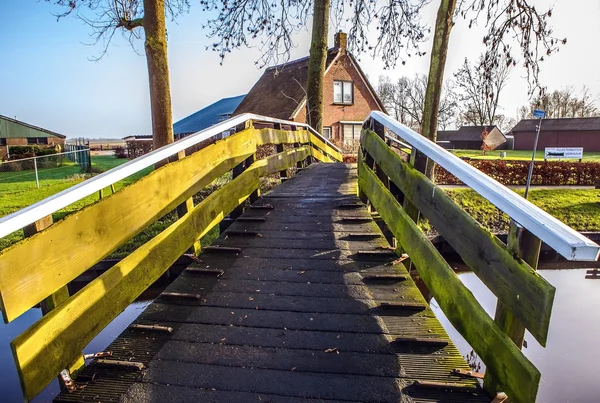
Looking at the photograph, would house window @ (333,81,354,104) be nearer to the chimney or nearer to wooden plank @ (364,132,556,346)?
the chimney

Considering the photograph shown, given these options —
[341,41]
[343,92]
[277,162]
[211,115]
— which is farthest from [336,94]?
[277,162]

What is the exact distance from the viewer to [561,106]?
212 feet

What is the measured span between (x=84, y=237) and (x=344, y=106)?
28.1m

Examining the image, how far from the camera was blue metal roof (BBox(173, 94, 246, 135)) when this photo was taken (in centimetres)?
3432

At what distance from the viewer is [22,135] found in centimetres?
3347

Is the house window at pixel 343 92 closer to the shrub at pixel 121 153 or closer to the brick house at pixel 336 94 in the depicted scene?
the brick house at pixel 336 94

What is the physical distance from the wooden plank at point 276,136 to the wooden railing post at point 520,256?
160 inches

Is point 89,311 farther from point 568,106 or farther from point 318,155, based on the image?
point 568,106

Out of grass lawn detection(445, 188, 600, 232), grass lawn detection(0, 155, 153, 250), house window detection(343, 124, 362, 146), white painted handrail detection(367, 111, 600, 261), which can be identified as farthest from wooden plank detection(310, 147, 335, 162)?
house window detection(343, 124, 362, 146)

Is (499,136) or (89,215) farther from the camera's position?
(499,136)

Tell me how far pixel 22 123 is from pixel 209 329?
39408mm

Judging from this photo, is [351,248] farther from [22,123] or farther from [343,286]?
[22,123]

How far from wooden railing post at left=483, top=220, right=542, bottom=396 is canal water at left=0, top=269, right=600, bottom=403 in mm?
3195

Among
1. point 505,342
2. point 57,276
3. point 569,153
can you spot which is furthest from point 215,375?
point 569,153
